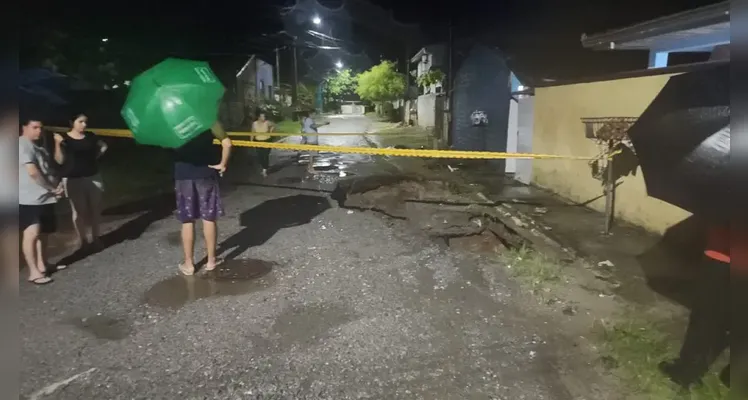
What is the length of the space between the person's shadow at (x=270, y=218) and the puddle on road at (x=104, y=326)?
1743mm

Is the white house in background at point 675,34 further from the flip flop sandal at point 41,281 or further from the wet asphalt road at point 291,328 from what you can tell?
the flip flop sandal at point 41,281

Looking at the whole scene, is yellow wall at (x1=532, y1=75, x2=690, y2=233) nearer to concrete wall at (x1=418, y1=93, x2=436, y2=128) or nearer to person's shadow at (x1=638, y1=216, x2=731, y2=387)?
→ person's shadow at (x1=638, y1=216, x2=731, y2=387)

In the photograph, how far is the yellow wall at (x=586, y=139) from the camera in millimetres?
6703

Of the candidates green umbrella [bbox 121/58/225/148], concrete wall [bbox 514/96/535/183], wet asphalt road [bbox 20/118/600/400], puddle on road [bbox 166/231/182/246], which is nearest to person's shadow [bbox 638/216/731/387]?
wet asphalt road [bbox 20/118/600/400]

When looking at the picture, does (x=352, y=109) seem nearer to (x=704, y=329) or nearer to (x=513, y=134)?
(x=513, y=134)

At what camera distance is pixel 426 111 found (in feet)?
101

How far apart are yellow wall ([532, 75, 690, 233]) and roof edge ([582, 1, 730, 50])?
0.62 meters

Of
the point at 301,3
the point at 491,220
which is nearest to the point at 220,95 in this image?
the point at 491,220

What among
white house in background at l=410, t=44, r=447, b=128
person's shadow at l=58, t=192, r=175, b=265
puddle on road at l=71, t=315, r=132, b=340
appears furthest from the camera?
white house in background at l=410, t=44, r=447, b=128

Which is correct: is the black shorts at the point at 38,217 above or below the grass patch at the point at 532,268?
above

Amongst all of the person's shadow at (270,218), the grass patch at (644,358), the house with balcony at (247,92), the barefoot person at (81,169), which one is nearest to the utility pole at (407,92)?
the house with balcony at (247,92)

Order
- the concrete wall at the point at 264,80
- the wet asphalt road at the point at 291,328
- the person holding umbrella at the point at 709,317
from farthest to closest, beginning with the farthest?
the concrete wall at the point at 264,80, the wet asphalt road at the point at 291,328, the person holding umbrella at the point at 709,317

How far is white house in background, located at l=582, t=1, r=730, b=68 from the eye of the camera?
16.7 feet

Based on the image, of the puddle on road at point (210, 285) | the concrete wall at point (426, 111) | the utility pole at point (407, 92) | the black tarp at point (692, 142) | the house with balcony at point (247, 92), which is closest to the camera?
the black tarp at point (692, 142)
